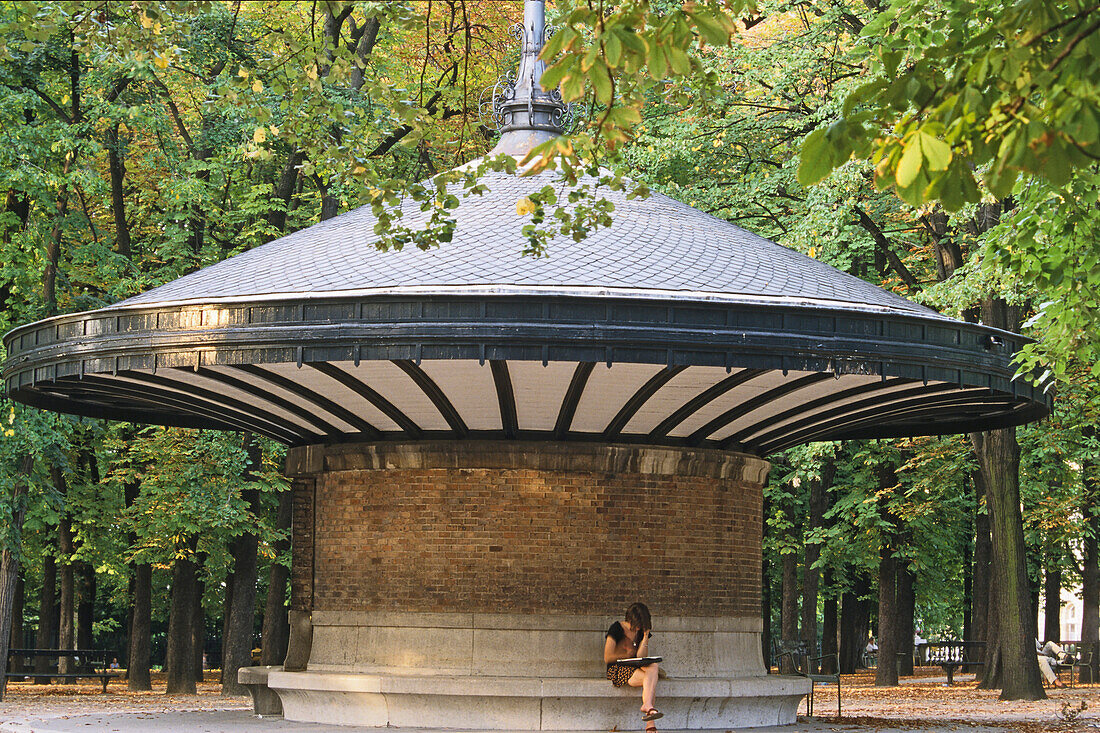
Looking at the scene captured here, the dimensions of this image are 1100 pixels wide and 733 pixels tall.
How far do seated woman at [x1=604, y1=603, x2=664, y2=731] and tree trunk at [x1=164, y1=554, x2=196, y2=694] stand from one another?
15.4m

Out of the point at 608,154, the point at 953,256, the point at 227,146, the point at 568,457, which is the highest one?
the point at 227,146

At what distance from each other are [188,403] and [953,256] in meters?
15.8

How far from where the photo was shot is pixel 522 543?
15344 millimetres

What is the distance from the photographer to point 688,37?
7.03m

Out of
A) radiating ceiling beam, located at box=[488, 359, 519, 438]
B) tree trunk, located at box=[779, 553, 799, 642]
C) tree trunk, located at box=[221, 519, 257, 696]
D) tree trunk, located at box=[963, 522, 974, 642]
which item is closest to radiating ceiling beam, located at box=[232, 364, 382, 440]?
radiating ceiling beam, located at box=[488, 359, 519, 438]

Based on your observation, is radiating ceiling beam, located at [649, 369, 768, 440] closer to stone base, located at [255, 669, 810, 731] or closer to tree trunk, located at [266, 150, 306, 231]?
stone base, located at [255, 669, 810, 731]

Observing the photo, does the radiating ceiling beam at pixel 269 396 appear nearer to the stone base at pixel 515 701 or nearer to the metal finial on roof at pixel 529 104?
the stone base at pixel 515 701

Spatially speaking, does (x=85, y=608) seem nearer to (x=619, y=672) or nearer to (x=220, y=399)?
(x=220, y=399)

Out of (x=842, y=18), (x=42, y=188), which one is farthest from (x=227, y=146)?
(x=842, y=18)

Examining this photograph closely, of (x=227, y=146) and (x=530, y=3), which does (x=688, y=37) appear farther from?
(x=227, y=146)

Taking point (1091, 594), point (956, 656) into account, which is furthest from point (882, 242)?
point (956, 656)

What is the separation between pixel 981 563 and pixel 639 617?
19.0 m

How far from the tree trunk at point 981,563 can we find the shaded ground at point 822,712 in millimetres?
1748

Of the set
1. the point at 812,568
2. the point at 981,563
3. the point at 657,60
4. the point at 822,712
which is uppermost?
the point at 657,60
